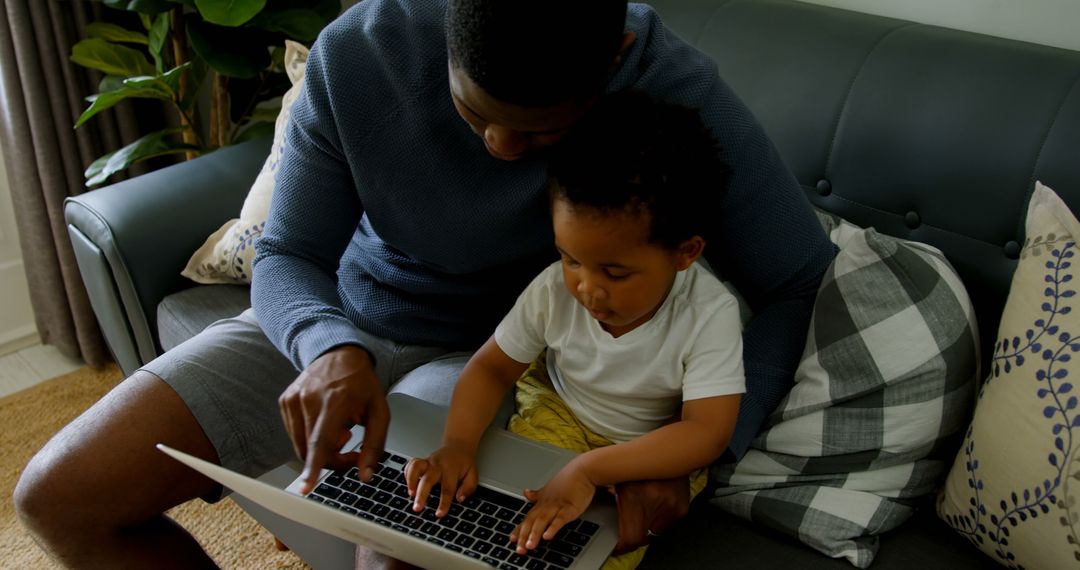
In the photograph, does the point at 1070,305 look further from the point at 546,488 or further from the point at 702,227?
the point at 546,488

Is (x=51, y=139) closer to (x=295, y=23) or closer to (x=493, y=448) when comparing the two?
(x=295, y=23)

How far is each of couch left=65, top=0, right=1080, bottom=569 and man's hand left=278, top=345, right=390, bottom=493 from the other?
0.17 metres

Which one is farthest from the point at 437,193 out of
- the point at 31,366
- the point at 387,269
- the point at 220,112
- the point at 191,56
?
the point at 31,366

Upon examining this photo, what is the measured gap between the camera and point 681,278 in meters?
1.11

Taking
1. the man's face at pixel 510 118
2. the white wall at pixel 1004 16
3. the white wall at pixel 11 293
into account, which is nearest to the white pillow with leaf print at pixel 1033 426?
the white wall at pixel 1004 16

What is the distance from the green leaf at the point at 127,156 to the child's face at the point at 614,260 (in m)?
1.36

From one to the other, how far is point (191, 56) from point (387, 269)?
120 cm

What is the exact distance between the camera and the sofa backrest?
1163mm

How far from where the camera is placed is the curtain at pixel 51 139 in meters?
2.00

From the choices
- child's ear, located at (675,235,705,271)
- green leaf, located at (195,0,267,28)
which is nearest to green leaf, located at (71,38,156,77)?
green leaf, located at (195,0,267,28)

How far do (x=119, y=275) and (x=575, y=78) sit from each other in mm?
1088

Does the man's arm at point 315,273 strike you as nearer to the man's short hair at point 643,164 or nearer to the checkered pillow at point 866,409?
the man's short hair at point 643,164

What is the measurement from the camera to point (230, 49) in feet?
6.41

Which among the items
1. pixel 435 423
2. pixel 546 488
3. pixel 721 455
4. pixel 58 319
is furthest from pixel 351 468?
pixel 58 319
